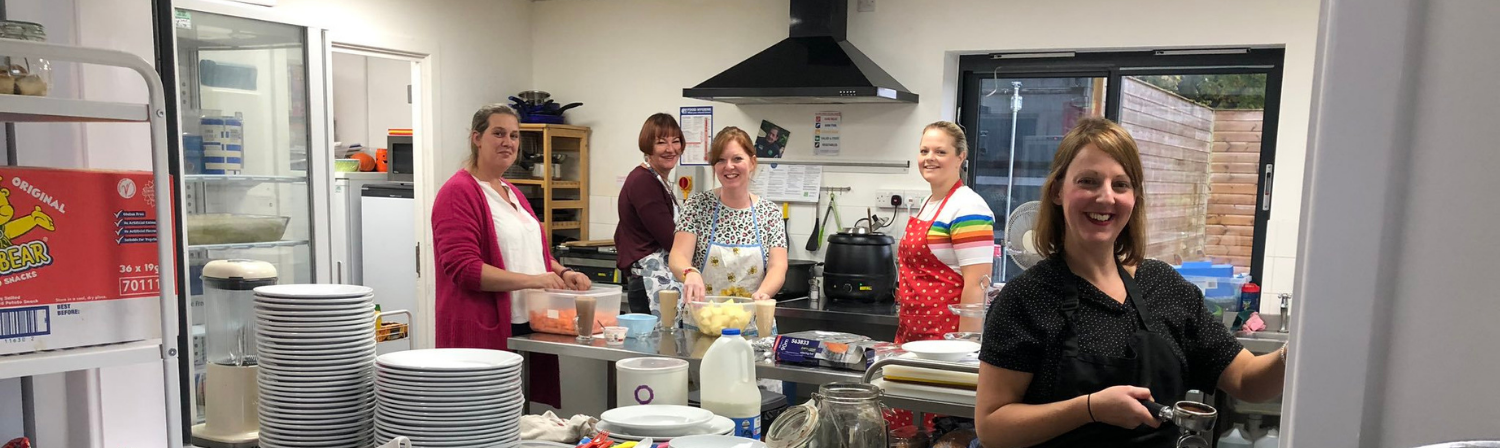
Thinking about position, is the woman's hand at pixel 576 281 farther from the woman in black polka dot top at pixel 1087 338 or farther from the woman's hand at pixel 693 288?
the woman in black polka dot top at pixel 1087 338

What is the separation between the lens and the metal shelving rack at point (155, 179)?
133 cm

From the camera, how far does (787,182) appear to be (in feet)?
16.5

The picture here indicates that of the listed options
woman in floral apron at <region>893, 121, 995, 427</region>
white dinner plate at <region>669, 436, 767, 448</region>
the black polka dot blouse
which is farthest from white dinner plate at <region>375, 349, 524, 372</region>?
woman in floral apron at <region>893, 121, 995, 427</region>

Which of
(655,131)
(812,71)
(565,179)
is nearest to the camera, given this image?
(655,131)

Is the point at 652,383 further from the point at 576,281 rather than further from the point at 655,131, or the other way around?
the point at 655,131

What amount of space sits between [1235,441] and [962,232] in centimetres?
171

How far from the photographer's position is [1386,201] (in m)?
0.61

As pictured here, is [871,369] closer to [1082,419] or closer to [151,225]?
[1082,419]

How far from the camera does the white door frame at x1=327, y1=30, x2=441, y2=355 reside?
4793 millimetres

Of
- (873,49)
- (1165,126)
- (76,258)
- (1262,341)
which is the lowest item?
(1262,341)

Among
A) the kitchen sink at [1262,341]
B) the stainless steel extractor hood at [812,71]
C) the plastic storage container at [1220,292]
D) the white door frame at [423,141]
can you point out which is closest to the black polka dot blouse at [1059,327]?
the kitchen sink at [1262,341]

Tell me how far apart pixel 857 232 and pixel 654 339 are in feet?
5.47

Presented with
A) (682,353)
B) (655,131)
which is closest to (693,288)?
(682,353)

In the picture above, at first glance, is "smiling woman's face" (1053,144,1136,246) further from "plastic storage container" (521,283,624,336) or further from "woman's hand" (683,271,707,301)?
"plastic storage container" (521,283,624,336)
